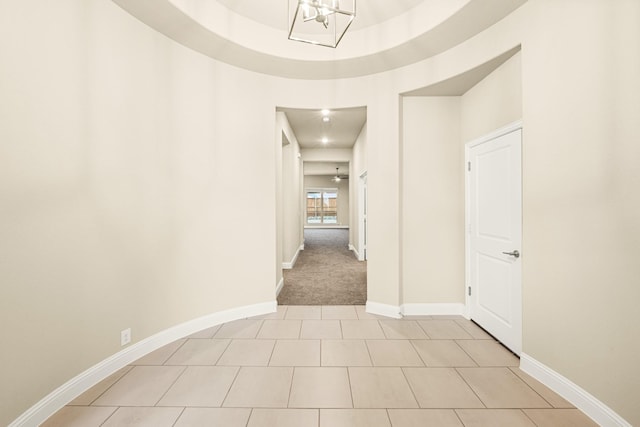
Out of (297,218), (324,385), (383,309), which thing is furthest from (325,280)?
(324,385)

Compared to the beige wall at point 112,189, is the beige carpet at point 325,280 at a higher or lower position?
lower

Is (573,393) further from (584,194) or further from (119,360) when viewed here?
(119,360)

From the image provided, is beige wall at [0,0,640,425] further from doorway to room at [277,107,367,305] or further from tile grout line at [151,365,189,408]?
doorway to room at [277,107,367,305]

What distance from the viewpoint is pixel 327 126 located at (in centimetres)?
541

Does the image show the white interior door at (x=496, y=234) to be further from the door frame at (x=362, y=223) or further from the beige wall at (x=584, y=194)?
the door frame at (x=362, y=223)

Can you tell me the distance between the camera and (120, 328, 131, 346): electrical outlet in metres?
2.21

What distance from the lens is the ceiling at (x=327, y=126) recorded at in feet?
15.0

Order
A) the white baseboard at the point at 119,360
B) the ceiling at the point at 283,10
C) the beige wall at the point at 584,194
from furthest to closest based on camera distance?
the ceiling at the point at 283,10 → the white baseboard at the point at 119,360 → the beige wall at the point at 584,194

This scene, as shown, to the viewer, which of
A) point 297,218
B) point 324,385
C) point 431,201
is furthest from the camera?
point 297,218

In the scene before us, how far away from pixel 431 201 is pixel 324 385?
2.28 m

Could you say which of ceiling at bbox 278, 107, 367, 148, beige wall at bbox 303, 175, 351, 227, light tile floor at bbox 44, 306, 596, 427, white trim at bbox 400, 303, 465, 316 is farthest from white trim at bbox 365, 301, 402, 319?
beige wall at bbox 303, 175, 351, 227

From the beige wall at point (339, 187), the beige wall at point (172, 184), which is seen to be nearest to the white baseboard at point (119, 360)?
the beige wall at point (172, 184)

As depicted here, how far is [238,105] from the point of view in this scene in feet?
10.5

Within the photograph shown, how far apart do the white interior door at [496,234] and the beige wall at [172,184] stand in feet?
0.80
